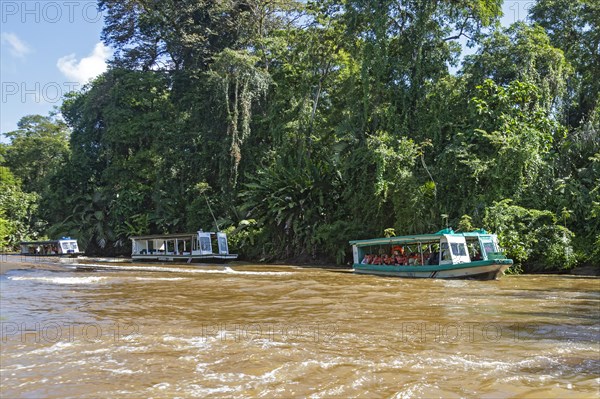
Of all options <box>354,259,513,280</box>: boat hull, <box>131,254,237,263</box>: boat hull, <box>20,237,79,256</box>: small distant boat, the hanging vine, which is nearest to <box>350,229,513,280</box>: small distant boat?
<box>354,259,513,280</box>: boat hull

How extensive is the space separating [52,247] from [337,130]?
23611 millimetres

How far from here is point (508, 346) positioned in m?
7.66

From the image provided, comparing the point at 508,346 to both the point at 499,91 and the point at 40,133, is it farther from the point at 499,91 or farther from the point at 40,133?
the point at 40,133

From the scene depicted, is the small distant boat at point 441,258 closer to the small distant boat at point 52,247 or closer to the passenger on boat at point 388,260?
the passenger on boat at point 388,260

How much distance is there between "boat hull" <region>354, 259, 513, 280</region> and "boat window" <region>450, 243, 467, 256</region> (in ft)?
1.76

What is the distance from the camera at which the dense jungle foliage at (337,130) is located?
21.8m

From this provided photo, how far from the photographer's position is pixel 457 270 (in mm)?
17547

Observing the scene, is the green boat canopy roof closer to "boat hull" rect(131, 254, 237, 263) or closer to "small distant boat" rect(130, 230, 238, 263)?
"boat hull" rect(131, 254, 237, 263)

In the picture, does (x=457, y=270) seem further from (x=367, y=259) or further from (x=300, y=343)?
(x=300, y=343)

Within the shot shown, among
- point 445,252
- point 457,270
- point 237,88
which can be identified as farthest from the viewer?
point 237,88

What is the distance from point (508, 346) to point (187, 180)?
3049 cm

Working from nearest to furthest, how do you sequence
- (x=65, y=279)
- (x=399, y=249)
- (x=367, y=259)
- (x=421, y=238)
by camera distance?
1. (x=65, y=279)
2. (x=421, y=238)
3. (x=399, y=249)
4. (x=367, y=259)

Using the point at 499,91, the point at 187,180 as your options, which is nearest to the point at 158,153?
the point at 187,180

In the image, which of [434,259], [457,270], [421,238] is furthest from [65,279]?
[457,270]
